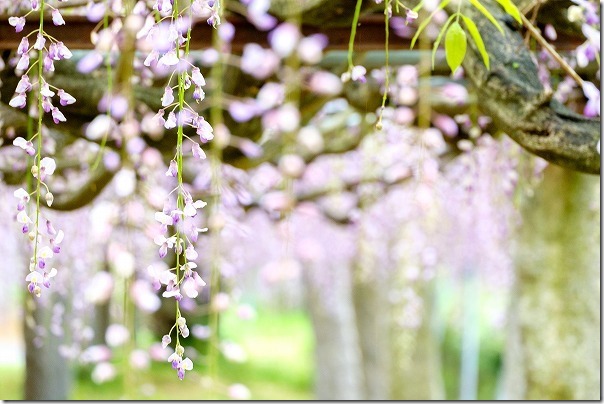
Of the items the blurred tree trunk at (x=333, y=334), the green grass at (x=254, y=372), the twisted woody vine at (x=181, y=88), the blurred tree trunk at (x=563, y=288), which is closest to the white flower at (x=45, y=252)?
the twisted woody vine at (x=181, y=88)

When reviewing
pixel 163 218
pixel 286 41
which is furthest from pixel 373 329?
pixel 286 41

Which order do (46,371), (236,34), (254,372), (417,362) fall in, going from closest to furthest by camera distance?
(236,34), (46,371), (417,362), (254,372)

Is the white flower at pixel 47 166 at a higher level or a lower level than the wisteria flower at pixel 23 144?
lower

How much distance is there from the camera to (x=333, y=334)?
25.0 ft

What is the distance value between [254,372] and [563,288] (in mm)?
10619

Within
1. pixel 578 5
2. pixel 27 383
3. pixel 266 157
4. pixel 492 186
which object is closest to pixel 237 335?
pixel 27 383

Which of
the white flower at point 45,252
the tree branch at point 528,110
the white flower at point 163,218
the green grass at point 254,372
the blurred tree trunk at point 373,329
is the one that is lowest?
the green grass at point 254,372

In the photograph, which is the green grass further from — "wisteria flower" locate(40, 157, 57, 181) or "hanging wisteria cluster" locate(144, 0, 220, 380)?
"hanging wisteria cluster" locate(144, 0, 220, 380)

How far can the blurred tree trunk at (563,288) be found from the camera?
3.66 m

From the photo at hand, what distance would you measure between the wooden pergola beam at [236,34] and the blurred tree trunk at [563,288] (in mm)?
1895

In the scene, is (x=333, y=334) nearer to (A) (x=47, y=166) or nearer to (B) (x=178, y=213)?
(A) (x=47, y=166)

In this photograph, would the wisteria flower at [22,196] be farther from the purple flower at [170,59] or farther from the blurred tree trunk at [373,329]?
the blurred tree trunk at [373,329]

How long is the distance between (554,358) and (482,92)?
2.42 m

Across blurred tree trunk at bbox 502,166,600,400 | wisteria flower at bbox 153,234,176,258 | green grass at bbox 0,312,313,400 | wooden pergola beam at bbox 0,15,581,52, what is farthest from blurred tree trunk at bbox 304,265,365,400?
wisteria flower at bbox 153,234,176,258
